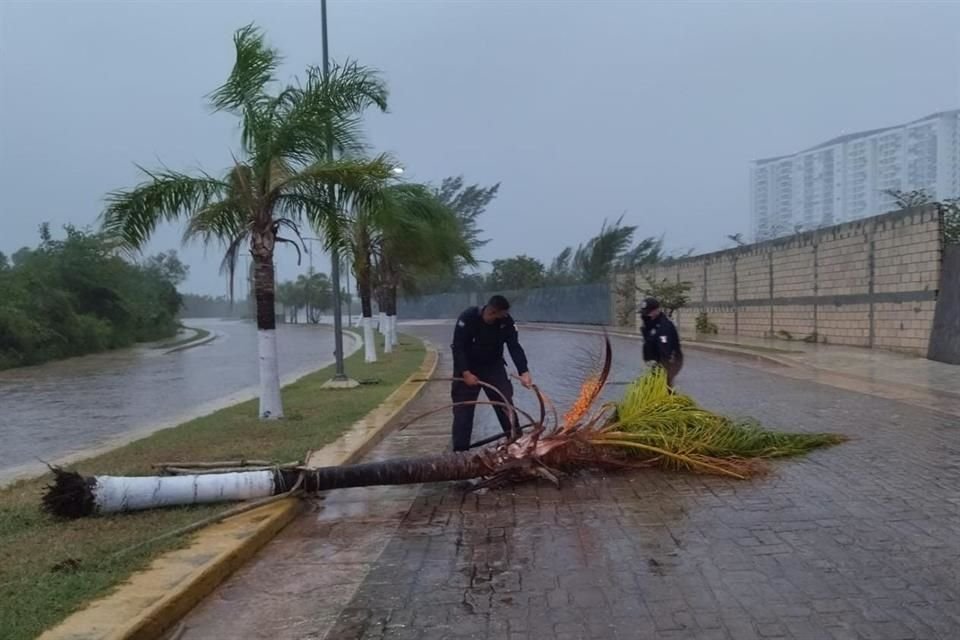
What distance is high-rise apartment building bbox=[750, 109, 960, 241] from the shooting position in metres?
35.6

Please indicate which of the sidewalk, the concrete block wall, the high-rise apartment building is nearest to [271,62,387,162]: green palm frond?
the sidewalk

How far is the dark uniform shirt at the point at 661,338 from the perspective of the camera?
10.2 meters

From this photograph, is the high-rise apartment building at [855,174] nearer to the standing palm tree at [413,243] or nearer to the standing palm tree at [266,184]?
the standing palm tree at [413,243]

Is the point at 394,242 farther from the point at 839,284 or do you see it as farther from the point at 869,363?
the point at 839,284

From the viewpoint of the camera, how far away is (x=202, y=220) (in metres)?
11.0

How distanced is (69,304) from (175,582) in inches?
1231

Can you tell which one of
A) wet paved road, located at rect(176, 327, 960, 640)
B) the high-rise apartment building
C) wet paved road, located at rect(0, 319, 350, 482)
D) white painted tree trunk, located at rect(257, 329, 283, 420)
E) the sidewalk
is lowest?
wet paved road, located at rect(0, 319, 350, 482)

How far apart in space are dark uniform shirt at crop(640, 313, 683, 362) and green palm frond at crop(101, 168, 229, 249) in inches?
210

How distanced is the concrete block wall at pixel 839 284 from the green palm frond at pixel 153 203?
48.0ft

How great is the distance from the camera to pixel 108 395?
60.1ft

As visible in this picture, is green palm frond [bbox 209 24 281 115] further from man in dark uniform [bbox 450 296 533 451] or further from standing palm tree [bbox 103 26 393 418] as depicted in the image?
man in dark uniform [bbox 450 296 533 451]

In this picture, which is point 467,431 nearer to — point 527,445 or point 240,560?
point 527,445

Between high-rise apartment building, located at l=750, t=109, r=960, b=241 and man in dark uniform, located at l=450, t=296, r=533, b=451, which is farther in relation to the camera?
high-rise apartment building, located at l=750, t=109, r=960, b=241

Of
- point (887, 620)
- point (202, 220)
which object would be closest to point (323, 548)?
point (887, 620)
